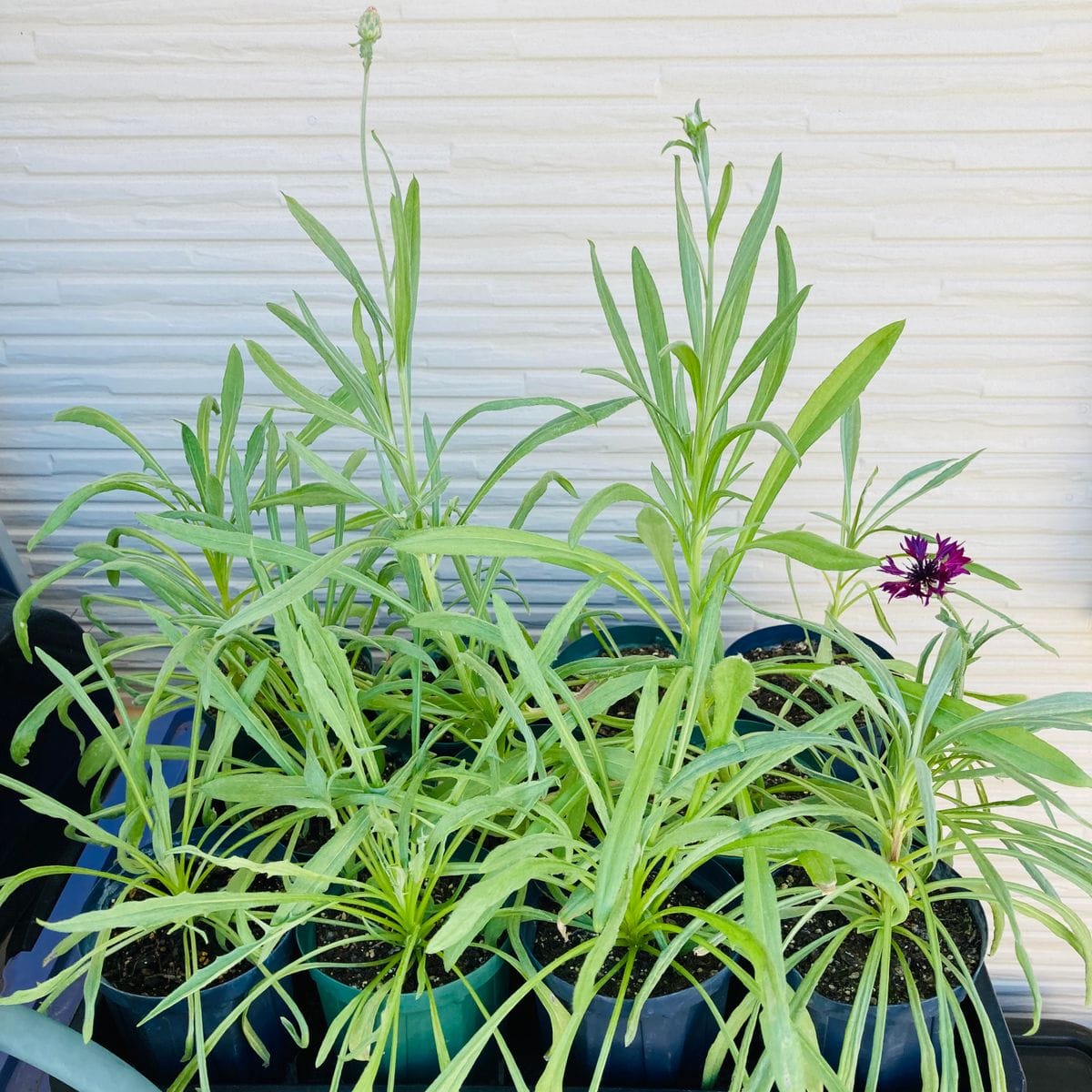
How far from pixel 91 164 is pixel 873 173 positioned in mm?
699

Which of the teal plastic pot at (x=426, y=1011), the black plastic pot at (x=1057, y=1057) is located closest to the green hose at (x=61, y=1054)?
the teal plastic pot at (x=426, y=1011)

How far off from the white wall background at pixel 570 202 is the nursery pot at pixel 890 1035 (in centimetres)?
48

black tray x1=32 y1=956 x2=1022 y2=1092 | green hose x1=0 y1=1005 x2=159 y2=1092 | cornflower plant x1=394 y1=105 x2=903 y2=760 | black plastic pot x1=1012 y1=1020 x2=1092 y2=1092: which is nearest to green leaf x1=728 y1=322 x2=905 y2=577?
cornflower plant x1=394 y1=105 x2=903 y2=760

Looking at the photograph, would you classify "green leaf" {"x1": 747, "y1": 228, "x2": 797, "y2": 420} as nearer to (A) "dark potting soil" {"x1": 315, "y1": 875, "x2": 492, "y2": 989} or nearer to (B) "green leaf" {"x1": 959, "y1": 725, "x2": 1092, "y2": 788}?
(B) "green leaf" {"x1": 959, "y1": 725, "x2": 1092, "y2": 788}

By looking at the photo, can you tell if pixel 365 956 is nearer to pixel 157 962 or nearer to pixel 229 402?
pixel 157 962

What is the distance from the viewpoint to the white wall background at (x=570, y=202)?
2.85 feet

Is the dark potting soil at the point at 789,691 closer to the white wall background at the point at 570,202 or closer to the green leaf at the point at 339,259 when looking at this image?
the white wall background at the point at 570,202

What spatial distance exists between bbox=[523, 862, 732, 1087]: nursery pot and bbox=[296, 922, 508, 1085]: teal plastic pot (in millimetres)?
38

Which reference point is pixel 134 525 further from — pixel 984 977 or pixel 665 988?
pixel 984 977

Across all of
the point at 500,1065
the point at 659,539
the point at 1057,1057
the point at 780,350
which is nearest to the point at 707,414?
the point at 780,350

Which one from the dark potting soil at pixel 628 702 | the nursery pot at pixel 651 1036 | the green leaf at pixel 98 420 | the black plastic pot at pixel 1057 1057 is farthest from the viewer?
the black plastic pot at pixel 1057 1057

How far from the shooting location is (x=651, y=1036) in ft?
2.21

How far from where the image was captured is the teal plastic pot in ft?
2.21

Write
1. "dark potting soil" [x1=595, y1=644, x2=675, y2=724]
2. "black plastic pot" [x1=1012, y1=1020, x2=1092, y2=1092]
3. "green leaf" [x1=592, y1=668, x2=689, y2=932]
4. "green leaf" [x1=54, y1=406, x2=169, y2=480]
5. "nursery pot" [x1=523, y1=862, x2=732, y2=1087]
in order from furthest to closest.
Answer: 1. "black plastic pot" [x1=1012, y1=1020, x2=1092, y2=1092]
2. "dark potting soil" [x1=595, y1=644, x2=675, y2=724]
3. "green leaf" [x1=54, y1=406, x2=169, y2=480]
4. "nursery pot" [x1=523, y1=862, x2=732, y2=1087]
5. "green leaf" [x1=592, y1=668, x2=689, y2=932]
